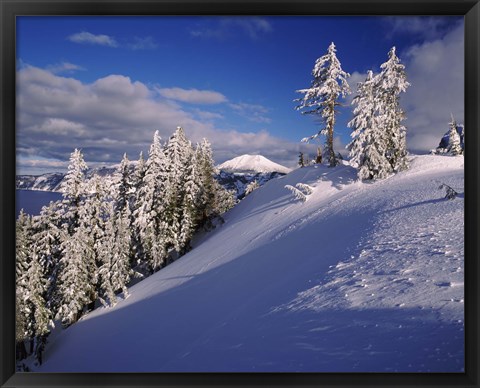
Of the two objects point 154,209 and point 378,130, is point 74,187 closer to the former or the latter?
point 154,209

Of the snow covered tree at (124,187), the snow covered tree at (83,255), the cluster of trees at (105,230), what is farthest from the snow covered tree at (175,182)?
the snow covered tree at (83,255)

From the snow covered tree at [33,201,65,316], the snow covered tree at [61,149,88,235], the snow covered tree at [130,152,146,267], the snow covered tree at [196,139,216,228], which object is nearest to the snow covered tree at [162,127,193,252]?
the snow covered tree at [196,139,216,228]

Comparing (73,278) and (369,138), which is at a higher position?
(369,138)

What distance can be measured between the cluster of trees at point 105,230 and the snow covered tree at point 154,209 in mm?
83

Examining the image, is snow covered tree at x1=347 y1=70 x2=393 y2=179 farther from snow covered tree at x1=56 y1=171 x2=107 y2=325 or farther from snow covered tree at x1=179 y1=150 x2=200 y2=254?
snow covered tree at x1=56 y1=171 x2=107 y2=325

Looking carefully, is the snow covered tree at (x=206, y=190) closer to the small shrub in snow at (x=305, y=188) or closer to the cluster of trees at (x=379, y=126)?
the small shrub in snow at (x=305, y=188)

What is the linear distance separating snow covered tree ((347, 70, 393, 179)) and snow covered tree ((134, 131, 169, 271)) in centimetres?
Answer: 1615

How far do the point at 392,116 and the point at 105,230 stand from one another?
20.2 m

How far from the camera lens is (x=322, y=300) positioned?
6652 mm

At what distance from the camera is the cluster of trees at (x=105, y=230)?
1555 cm

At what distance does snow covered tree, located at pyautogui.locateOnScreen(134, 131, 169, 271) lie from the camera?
23359 millimetres
